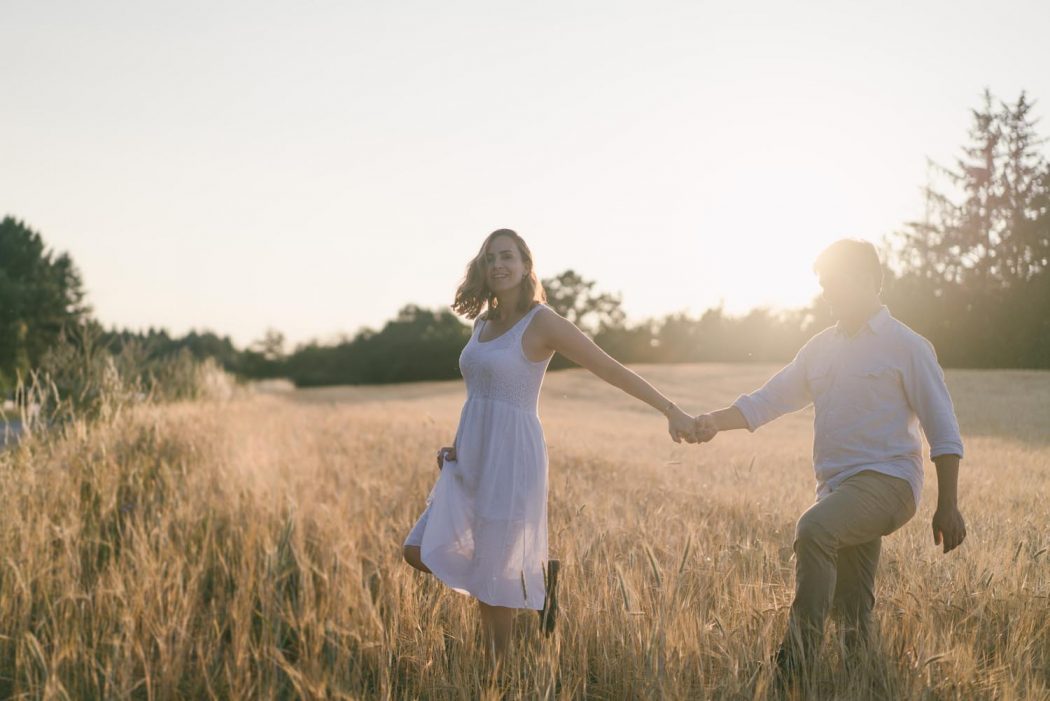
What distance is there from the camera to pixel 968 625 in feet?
12.0

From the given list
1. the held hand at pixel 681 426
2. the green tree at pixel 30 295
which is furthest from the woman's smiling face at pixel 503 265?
the green tree at pixel 30 295

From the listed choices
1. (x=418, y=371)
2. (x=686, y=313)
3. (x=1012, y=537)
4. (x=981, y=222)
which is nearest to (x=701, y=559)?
(x=1012, y=537)

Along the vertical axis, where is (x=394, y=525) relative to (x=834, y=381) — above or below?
below

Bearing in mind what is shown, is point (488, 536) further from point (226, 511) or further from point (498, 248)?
point (226, 511)

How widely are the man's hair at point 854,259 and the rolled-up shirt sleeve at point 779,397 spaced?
1.66 feet

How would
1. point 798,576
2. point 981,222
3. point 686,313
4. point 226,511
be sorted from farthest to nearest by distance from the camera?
point 686,313
point 981,222
point 226,511
point 798,576

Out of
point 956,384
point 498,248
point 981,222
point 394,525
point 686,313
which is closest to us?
point 498,248

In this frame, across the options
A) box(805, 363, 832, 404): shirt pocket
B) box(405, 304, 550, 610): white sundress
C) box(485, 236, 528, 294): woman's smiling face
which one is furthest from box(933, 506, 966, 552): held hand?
box(485, 236, 528, 294): woman's smiling face

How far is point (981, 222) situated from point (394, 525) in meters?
38.1

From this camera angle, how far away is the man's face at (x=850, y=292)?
11.5 feet

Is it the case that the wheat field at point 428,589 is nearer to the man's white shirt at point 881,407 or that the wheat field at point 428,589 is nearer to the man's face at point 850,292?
the man's white shirt at point 881,407

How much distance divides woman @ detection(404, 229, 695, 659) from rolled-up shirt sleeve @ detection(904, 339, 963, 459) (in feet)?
3.77

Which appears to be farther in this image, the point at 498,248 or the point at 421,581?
the point at 421,581

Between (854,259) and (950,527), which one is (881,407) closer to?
(950,527)
